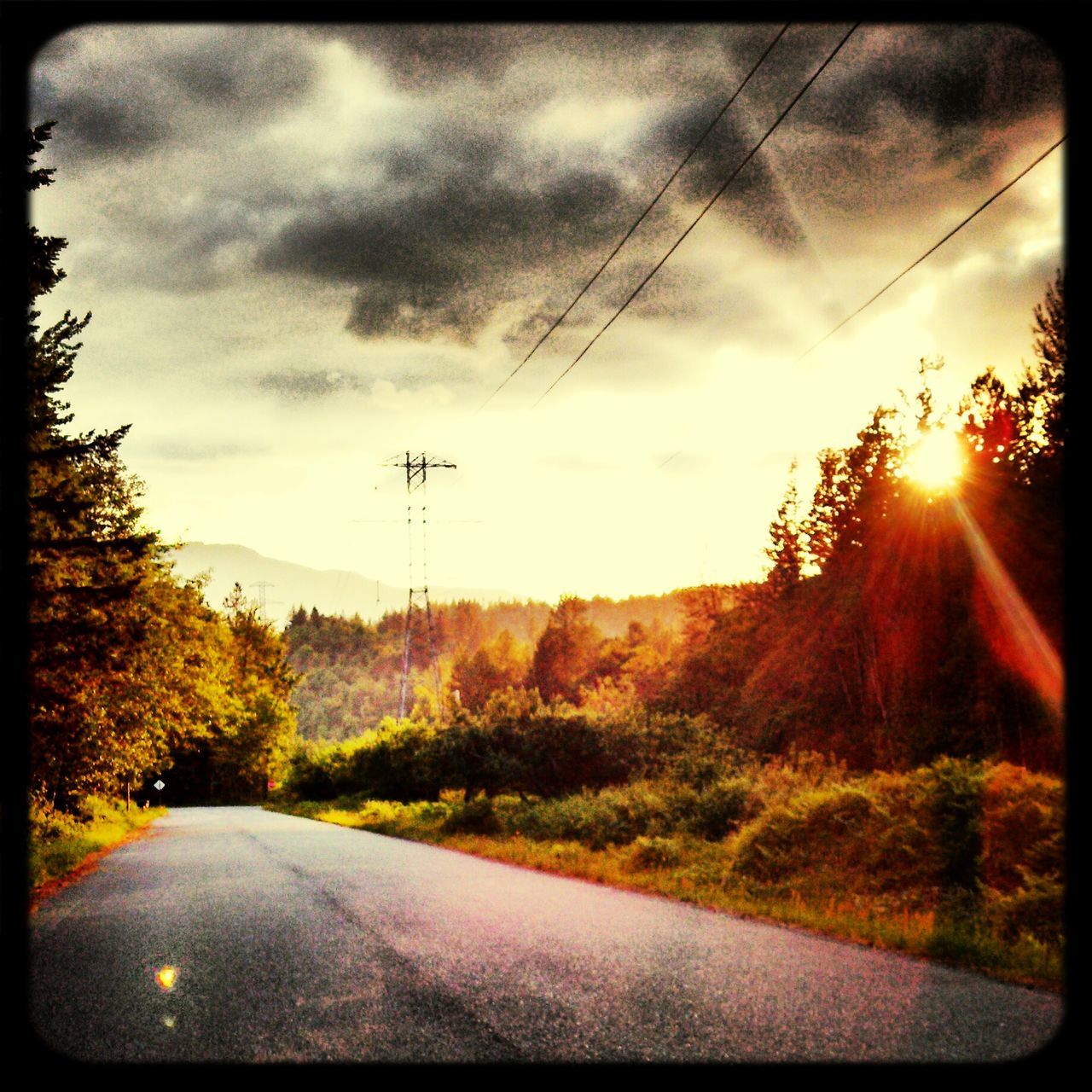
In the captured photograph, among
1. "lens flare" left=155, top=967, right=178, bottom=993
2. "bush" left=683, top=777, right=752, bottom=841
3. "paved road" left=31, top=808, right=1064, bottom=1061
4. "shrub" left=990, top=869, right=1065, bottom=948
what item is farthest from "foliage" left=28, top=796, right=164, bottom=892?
"shrub" left=990, top=869, right=1065, bottom=948

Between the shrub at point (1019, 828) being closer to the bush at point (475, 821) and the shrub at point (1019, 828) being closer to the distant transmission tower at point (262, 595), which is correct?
the bush at point (475, 821)

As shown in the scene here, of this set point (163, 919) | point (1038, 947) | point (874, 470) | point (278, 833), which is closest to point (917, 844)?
point (1038, 947)

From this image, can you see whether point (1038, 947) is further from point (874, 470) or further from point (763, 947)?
point (874, 470)

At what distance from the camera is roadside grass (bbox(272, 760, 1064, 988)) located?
773cm

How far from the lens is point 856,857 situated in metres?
11.1

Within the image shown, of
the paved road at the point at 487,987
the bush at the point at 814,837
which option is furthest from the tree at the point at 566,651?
the paved road at the point at 487,987

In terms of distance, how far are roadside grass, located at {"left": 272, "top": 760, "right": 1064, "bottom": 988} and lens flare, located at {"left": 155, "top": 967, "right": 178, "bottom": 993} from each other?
5.55 metres

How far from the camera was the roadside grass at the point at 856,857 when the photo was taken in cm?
773

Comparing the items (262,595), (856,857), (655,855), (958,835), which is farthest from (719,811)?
(262,595)

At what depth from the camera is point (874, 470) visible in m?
35.8

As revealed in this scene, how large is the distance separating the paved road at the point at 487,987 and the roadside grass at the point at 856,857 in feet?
2.26

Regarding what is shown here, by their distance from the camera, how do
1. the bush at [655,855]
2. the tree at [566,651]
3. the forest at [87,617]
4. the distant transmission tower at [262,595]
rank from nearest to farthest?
1. the forest at [87,617]
2. the bush at [655,855]
3. the distant transmission tower at [262,595]
4. the tree at [566,651]

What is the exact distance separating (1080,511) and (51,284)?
1206 cm

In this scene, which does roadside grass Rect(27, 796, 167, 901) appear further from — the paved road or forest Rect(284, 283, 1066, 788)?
forest Rect(284, 283, 1066, 788)
